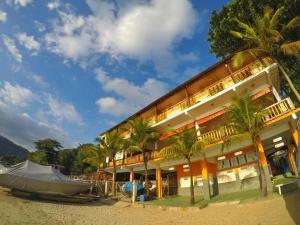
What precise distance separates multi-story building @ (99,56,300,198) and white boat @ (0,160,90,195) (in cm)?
829

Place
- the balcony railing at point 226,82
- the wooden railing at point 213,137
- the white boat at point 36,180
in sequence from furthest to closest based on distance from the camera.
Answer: the balcony railing at point 226,82, the wooden railing at point 213,137, the white boat at point 36,180

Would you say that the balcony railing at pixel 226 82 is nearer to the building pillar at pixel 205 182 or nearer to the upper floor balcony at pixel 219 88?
the upper floor balcony at pixel 219 88

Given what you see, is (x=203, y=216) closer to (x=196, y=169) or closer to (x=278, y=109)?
(x=196, y=169)

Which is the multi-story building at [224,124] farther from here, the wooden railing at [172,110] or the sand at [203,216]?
the sand at [203,216]

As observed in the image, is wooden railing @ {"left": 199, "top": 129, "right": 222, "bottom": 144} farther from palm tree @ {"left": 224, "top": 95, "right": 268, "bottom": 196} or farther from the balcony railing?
the balcony railing

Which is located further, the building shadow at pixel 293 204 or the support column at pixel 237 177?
the support column at pixel 237 177

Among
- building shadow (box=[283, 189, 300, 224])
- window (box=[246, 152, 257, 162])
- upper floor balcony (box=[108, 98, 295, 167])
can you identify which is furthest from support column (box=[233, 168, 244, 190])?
building shadow (box=[283, 189, 300, 224])

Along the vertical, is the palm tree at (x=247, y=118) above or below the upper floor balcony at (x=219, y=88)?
below

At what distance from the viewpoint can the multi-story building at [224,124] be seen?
13.7 metres

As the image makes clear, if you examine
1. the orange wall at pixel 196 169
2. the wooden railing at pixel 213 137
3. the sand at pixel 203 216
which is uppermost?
the wooden railing at pixel 213 137

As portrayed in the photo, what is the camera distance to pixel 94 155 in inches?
1070

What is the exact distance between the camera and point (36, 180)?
15875 millimetres

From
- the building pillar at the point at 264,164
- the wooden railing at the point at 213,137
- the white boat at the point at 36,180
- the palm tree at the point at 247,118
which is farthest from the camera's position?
the wooden railing at the point at 213,137

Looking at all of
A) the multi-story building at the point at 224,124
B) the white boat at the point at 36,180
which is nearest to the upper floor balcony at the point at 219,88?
the multi-story building at the point at 224,124
